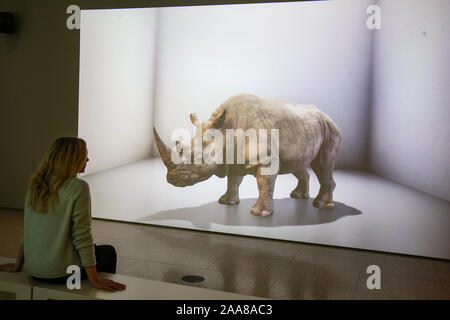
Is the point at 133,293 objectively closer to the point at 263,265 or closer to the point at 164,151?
the point at 263,265

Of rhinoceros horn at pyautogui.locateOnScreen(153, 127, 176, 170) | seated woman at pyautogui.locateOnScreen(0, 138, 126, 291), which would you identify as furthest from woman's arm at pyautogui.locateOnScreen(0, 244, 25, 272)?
rhinoceros horn at pyautogui.locateOnScreen(153, 127, 176, 170)

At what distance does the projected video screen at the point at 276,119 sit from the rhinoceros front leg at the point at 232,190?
11mm

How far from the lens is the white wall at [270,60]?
5.02m

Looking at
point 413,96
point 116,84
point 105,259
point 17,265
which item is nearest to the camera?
point 17,265

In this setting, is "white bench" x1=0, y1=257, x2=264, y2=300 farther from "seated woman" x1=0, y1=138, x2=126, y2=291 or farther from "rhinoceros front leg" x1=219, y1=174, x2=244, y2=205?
"rhinoceros front leg" x1=219, y1=174, x2=244, y2=205

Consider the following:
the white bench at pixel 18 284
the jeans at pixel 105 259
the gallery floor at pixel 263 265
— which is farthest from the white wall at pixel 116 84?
the white bench at pixel 18 284

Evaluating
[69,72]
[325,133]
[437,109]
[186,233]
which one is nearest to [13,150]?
[69,72]

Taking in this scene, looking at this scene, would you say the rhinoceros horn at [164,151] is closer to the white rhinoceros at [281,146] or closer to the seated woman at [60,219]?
the white rhinoceros at [281,146]

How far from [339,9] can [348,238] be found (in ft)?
7.45

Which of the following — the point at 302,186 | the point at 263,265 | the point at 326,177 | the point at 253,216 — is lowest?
the point at 263,265

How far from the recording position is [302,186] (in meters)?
5.27

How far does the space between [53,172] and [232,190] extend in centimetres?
307

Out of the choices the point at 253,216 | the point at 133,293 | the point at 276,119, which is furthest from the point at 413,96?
the point at 133,293

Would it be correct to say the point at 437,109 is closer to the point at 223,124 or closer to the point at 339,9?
the point at 339,9
